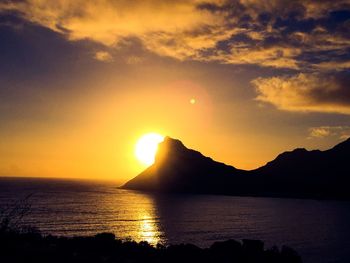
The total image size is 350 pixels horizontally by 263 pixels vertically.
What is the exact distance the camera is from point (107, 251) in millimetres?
25938

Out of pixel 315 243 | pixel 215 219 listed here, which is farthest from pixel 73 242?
pixel 215 219

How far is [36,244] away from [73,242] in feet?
15.1

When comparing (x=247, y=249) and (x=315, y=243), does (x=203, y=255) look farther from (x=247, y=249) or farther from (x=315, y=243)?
(x=315, y=243)

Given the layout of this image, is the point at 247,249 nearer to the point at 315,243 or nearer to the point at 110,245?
the point at 110,245

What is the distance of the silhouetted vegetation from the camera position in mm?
20125

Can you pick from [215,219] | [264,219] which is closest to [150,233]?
[215,219]

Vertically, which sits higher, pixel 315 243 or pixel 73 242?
pixel 73 242

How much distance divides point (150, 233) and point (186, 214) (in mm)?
54855

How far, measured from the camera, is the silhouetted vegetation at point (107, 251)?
20.1 meters

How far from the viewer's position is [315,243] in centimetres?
9450

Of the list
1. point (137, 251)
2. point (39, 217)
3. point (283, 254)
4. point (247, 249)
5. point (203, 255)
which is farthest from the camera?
point (39, 217)

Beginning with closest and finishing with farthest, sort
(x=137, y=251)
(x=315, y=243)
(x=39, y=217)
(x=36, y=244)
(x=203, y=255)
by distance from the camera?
(x=36, y=244)
(x=137, y=251)
(x=203, y=255)
(x=315, y=243)
(x=39, y=217)

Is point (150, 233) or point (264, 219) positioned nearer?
point (150, 233)

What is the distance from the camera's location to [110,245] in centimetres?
2877
